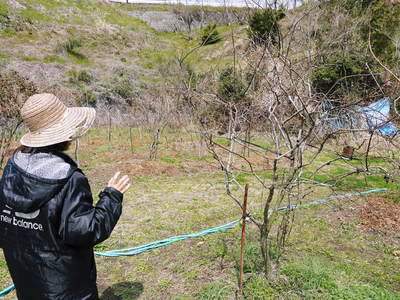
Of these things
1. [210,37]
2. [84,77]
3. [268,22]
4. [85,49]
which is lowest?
[210,37]

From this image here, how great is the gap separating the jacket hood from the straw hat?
152 millimetres

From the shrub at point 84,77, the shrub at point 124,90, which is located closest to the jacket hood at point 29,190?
the shrub at point 124,90

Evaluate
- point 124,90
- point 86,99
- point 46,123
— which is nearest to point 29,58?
point 124,90

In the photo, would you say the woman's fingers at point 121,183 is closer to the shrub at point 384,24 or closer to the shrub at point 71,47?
the shrub at point 384,24

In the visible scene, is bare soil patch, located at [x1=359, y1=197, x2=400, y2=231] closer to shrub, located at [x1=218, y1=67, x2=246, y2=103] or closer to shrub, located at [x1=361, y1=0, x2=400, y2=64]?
shrub, located at [x1=218, y1=67, x2=246, y2=103]

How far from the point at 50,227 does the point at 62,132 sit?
43cm

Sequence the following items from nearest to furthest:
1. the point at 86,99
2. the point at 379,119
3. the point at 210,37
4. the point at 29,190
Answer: the point at 29,190
the point at 379,119
the point at 210,37
the point at 86,99

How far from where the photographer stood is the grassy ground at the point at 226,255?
7.69 feet

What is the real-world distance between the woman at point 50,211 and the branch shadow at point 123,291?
3.90 feet

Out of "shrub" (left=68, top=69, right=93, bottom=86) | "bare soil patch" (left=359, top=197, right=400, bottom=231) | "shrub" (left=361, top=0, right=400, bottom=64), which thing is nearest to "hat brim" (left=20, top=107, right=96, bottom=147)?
"bare soil patch" (left=359, top=197, right=400, bottom=231)

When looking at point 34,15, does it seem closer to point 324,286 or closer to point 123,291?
point 123,291

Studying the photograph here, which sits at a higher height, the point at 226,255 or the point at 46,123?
the point at 46,123

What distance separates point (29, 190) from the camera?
3.84ft

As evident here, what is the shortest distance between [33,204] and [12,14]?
34342mm
